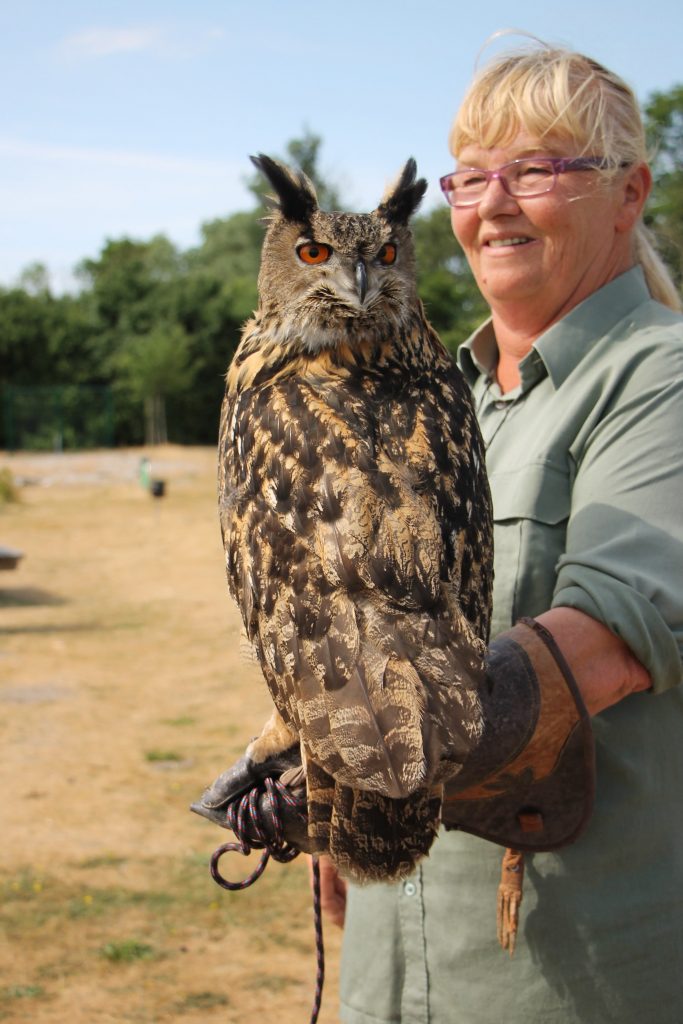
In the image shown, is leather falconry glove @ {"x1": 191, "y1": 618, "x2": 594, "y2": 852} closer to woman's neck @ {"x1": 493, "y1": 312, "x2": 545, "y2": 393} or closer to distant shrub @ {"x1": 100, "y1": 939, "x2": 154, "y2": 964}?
woman's neck @ {"x1": 493, "y1": 312, "x2": 545, "y2": 393}

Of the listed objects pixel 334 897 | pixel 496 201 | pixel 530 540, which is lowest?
pixel 334 897

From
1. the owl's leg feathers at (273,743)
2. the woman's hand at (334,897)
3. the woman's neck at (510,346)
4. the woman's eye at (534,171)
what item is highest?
the woman's eye at (534,171)

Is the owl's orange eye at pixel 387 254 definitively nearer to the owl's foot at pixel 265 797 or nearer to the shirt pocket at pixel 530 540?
the shirt pocket at pixel 530 540

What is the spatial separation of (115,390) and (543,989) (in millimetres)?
41333

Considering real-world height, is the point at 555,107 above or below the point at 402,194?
above

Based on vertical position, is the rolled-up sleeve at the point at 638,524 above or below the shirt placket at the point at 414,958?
above

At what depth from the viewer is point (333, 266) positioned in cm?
269

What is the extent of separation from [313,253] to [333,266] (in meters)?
0.13

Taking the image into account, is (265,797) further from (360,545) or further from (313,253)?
(313,253)

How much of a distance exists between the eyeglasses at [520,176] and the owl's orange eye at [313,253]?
35cm

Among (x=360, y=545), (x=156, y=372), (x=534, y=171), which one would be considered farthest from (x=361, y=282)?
(x=156, y=372)

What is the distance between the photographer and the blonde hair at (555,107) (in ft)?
8.06

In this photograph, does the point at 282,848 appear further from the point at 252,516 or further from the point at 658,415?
the point at 658,415

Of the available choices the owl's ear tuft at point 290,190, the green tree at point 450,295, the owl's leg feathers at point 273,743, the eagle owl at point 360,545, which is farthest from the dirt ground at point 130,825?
the green tree at point 450,295
